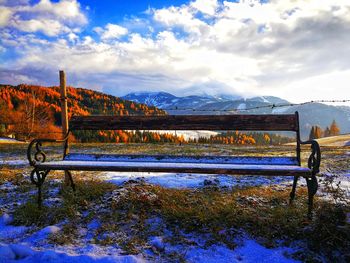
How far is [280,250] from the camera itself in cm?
374

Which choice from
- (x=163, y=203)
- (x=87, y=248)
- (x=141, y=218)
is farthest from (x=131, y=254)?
(x=163, y=203)

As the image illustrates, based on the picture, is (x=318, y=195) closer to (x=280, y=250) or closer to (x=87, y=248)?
(x=280, y=250)

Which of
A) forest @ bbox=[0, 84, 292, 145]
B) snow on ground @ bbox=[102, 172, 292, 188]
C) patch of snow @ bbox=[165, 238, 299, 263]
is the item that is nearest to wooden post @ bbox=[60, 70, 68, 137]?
forest @ bbox=[0, 84, 292, 145]

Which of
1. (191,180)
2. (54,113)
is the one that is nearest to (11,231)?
(191,180)

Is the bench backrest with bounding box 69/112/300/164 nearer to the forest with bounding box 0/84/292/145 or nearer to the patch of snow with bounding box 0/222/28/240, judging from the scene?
the forest with bounding box 0/84/292/145

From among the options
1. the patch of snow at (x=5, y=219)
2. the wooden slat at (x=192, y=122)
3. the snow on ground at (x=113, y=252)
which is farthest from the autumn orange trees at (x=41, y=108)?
the snow on ground at (x=113, y=252)

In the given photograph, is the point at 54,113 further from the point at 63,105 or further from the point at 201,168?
the point at 201,168

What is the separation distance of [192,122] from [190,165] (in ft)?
3.76

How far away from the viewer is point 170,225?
14.5 feet

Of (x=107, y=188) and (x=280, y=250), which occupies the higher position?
(x=107, y=188)

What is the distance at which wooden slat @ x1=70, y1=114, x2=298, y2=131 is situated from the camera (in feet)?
17.9

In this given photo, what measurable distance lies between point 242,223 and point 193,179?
3.16m

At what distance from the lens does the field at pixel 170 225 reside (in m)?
3.59

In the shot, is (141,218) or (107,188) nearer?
(141,218)
